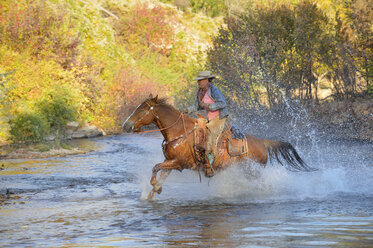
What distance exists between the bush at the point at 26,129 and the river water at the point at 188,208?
4549mm

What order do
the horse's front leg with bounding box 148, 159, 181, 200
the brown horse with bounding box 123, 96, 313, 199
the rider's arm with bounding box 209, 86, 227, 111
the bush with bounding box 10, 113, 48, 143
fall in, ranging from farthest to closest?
the bush with bounding box 10, 113, 48, 143
the rider's arm with bounding box 209, 86, 227, 111
the horse's front leg with bounding box 148, 159, 181, 200
the brown horse with bounding box 123, 96, 313, 199

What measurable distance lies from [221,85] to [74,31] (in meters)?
9.63

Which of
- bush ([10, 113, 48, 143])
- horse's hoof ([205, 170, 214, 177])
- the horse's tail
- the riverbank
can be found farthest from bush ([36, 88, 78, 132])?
horse's hoof ([205, 170, 214, 177])

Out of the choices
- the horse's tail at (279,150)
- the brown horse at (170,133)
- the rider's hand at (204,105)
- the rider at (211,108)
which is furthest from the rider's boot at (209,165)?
the horse's tail at (279,150)

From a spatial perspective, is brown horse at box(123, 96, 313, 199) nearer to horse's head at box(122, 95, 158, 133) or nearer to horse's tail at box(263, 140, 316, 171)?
horse's head at box(122, 95, 158, 133)

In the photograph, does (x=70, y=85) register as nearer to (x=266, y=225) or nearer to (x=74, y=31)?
(x=74, y=31)

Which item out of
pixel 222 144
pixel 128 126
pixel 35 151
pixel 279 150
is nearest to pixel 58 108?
pixel 35 151

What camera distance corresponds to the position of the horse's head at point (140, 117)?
9484 mm

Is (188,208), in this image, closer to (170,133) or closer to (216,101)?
(170,133)

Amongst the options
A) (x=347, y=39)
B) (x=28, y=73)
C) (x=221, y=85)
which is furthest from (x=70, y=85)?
(x=347, y=39)

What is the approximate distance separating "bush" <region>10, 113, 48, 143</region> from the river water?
4.55 metres

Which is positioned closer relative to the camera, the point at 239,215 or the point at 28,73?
the point at 239,215

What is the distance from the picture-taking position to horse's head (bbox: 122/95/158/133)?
948 centimetres

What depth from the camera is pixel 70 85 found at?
2516cm
